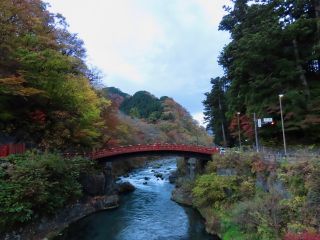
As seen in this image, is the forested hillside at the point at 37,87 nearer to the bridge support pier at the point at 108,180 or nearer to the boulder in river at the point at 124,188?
the bridge support pier at the point at 108,180

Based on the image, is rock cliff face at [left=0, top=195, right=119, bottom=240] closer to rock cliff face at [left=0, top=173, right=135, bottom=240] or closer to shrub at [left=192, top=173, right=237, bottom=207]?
rock cliff face at [left=0, top=173, right=135, bottom=240]

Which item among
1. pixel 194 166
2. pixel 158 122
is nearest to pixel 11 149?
pixel 194 166

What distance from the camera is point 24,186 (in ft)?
76.7

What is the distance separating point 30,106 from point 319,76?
2840 cm

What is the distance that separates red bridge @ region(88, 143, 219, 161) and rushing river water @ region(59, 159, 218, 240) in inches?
210

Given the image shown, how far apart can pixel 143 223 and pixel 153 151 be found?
44.3 feet

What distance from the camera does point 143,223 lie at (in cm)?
3059

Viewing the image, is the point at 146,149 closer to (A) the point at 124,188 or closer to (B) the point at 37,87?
(A) the point at 124,188


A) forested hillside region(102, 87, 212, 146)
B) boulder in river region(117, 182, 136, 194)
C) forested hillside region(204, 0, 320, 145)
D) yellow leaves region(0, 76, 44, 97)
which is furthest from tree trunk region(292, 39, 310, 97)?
forested hillside region(102, 87, 212, 146)

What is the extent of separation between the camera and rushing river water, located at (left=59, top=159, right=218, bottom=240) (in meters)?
26.8

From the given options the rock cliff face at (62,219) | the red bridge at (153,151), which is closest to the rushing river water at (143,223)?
the rock cliff face at (62,219)

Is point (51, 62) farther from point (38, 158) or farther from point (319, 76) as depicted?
point (319, 76)

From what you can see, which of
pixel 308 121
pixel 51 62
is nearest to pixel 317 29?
pixel 308 121

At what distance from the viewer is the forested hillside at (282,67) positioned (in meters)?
29.7
